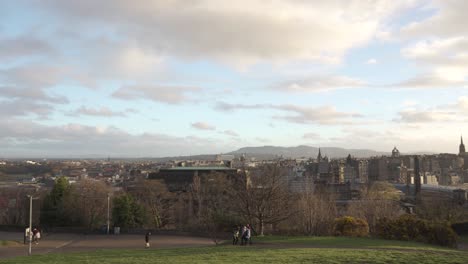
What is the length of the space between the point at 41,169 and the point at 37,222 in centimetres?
15548

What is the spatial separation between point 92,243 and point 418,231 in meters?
23.2

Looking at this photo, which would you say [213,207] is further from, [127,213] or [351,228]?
[351,228]

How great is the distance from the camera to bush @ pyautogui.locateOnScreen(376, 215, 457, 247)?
29.3 meters

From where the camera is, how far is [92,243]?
34.5m

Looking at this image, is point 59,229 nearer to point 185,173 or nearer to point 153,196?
point 153,196

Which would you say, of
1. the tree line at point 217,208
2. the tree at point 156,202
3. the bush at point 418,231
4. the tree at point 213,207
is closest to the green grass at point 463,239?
the tree line at point 217,208

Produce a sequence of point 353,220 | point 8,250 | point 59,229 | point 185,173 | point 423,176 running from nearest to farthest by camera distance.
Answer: point 8,250
point 353,220
point 59,229
point 185,173
point 423,176

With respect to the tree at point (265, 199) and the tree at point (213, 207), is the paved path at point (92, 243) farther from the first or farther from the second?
the tree at point (265, 199)

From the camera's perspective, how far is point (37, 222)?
5059 centimetres

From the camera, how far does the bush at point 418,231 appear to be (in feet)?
96.2

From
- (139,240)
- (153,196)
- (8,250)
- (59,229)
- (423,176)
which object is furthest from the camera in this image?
(423,176)

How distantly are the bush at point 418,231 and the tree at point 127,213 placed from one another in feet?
79.4

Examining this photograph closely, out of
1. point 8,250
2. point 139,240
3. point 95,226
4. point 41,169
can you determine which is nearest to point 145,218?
point 95,226

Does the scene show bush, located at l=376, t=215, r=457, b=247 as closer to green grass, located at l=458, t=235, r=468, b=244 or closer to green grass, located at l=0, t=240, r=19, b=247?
green grass, located at l=458, t=235, r=468, b=244
